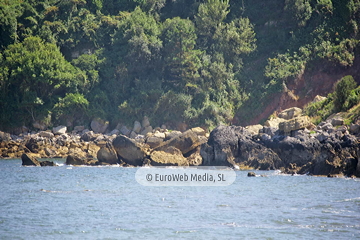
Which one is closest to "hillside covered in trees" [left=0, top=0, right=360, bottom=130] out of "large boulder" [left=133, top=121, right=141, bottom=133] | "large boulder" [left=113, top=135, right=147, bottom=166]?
"large boulder" [left=133, top=121, right=141, bottom=133]

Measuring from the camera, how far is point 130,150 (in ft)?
125

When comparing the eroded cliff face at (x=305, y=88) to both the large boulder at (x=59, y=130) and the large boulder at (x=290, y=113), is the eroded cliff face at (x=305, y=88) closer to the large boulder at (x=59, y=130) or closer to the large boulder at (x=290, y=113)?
the large boulder at (x=290, y=113)

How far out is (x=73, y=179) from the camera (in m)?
31.4

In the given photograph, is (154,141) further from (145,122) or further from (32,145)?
(145,122)

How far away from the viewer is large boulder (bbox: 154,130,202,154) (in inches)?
1518

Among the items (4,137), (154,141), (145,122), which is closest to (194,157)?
(154,141)

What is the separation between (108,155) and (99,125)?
1839 centimetres

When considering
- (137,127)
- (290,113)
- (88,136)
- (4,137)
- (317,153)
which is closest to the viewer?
(317,153)

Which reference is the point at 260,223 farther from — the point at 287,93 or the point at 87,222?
the point at 287,93

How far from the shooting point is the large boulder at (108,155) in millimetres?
39062

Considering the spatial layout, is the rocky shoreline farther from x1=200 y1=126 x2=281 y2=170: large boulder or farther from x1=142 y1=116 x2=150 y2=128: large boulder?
x1=142 y1=116 x2=150 y2=128: large boulder

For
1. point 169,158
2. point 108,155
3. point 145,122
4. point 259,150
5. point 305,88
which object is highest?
point 305,88

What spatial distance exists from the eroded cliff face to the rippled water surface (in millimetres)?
23103

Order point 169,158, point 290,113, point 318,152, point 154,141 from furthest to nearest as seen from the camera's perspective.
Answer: point 290,113, point 154,141, point 169,158, point 318,152
